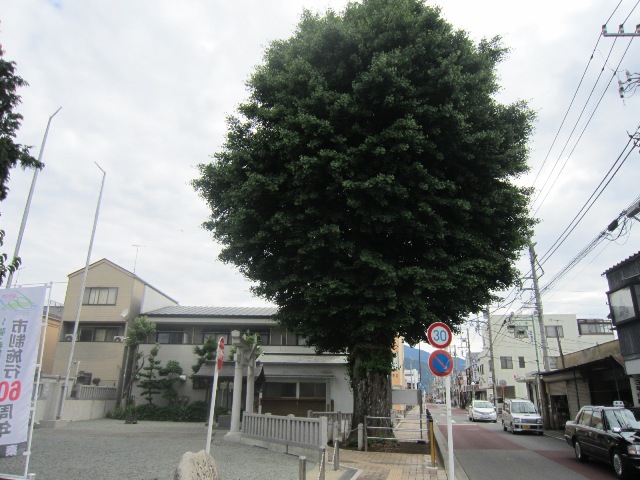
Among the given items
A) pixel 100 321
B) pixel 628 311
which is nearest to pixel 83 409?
pixel 100 321

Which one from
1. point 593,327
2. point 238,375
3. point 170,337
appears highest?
point 593,327

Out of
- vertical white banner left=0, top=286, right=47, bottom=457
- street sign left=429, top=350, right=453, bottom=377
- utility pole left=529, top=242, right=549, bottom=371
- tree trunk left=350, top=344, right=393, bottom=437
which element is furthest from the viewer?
utility pole left=529, top=242, right=549, bottom=371

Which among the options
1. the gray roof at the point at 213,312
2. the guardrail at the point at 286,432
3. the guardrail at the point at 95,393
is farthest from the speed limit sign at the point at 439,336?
the guardrail at the point at 95,393

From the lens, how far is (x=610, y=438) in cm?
1134

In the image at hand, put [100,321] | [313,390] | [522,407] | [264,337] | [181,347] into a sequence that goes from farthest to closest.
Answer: [264,337] → [100,321] → [181,347] → [313,390] → [522,407]

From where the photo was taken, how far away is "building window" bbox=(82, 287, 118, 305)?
3094cm

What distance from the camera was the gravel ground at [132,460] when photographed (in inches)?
355

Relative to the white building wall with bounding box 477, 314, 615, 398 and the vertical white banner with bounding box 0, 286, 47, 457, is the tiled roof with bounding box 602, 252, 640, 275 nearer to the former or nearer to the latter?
the vertical white banner with bounding box 0, 286, 47, 457

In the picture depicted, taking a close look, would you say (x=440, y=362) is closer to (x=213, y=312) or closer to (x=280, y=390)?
(x=280, y=390)

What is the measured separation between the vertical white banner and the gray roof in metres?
23.2

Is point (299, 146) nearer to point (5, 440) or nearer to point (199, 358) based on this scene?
point (5, 440)

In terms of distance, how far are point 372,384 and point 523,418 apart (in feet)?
40.2

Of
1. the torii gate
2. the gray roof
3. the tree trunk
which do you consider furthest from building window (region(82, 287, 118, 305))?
the tree trunk

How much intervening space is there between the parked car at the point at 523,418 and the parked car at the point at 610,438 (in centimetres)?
880
